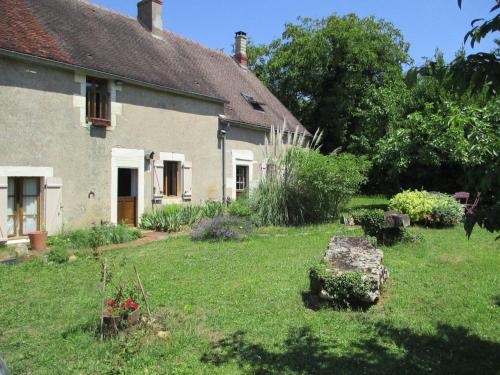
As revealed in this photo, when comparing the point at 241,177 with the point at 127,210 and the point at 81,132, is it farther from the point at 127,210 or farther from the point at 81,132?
the point at 81,132

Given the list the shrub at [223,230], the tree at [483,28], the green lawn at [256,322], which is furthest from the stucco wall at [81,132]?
the tree at [483,28]

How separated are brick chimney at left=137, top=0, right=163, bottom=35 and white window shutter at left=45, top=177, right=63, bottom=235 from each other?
7986mm

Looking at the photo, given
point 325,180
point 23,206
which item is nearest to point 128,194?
point 23,206

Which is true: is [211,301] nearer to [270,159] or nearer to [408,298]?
[408,298]

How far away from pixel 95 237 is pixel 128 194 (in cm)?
346

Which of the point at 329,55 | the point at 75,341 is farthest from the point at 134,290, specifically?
the point at 329,55

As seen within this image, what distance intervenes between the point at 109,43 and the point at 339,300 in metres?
10.8

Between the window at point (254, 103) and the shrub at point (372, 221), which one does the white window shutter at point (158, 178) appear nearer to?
the shrub at point (372, 221)

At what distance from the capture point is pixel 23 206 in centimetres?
1002

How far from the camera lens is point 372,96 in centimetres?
2212

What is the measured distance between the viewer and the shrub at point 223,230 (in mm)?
9945

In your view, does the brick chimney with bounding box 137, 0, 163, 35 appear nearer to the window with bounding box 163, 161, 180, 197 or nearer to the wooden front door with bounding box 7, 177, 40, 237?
the window with bounding box 163, 161, 180, 197

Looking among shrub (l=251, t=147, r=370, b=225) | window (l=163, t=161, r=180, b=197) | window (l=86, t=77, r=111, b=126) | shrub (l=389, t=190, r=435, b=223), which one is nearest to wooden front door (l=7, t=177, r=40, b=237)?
window (l=86, t=77, r=111, b=126)

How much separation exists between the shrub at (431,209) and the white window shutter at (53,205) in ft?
28.7
